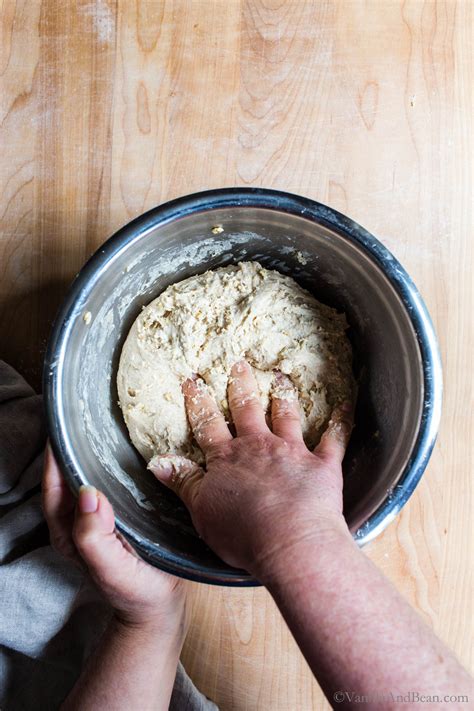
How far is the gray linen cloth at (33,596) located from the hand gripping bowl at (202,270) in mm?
136

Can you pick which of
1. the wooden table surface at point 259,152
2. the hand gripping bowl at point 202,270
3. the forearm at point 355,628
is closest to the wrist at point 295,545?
the forearm at point 355,628

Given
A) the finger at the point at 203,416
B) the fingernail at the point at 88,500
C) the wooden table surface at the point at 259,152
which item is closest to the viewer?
the fingernail at the point at 88,500

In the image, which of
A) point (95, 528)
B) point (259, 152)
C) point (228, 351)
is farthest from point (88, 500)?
point (259, 152)

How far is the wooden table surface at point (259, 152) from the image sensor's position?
2.85 ft

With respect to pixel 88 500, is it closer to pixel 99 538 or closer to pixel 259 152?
pixel 99 538

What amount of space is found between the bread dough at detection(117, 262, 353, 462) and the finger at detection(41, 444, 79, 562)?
0.13 metres

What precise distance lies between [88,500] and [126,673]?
0.89 ft

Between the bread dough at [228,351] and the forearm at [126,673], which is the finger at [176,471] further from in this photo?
the forearm at [126,673]

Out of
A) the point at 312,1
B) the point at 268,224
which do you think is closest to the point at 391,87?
the point at 312,1

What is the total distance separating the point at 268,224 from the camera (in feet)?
2.33

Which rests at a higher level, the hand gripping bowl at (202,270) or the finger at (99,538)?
the hand gripping bowl at (202,270)

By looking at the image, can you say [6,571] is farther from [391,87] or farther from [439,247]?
[391,87]

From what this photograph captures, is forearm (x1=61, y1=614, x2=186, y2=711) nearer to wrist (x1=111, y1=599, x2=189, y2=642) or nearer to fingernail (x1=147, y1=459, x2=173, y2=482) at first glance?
wrist (x1=111, y1=599, x2=189, y2=642)

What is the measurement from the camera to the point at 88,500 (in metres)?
0.62
